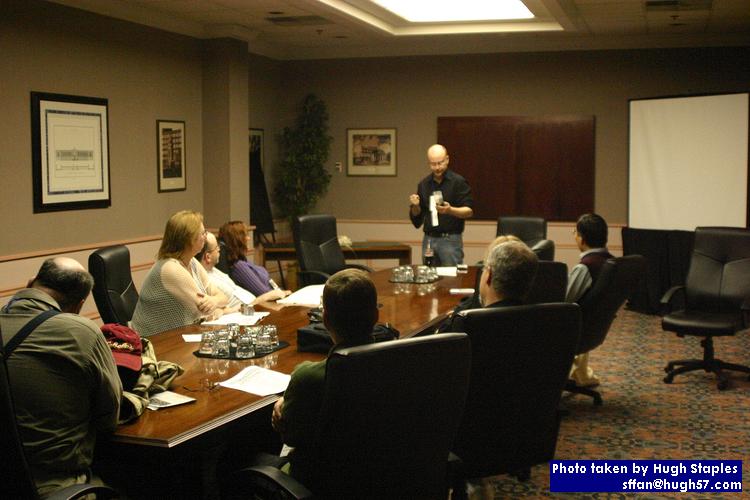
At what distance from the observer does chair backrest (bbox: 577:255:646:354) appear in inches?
201

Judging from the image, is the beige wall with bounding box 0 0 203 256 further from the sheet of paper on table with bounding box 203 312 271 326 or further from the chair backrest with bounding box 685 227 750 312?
the chair backrest with bounding box 685 227 750 312

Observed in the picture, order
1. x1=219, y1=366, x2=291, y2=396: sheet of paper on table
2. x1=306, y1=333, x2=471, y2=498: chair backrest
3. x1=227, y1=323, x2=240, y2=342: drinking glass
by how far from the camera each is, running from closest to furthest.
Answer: x1=306, y1=333, x2=471, y2=498: chair backrest
x1=219, y1=366, x2=291, y2=396: sheet of paper on table
x1=227, y1=323, x2=240, y2=342: drinking glass

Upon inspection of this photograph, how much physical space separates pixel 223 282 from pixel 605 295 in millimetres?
2260

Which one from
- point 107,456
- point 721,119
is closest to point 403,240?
point 721,119

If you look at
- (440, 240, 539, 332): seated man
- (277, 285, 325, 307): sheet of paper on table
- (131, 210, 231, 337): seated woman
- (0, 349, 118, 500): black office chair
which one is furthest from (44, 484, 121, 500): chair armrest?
(277, 285, 325, 307): sheet of paper on table

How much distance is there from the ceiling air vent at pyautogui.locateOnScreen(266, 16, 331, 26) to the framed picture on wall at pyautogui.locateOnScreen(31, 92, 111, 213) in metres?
1.94

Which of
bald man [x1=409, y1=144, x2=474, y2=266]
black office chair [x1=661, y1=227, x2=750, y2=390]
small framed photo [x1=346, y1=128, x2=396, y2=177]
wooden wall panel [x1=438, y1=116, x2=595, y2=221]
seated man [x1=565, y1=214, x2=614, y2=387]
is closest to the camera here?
seated man [x1=565, y1=214, x2=614, y2=387]

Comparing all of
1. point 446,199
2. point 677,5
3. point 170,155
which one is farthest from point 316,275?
point 677,5

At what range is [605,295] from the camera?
16.9ft

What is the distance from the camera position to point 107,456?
2.69m

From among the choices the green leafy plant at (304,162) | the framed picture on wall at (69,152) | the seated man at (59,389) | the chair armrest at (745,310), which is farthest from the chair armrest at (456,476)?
the green leafy plant at (304,162)

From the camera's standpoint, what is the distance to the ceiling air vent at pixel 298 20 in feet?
27.4

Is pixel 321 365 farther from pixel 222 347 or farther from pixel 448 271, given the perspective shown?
pixel 448 271

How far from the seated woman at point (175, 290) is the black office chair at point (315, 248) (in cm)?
245
